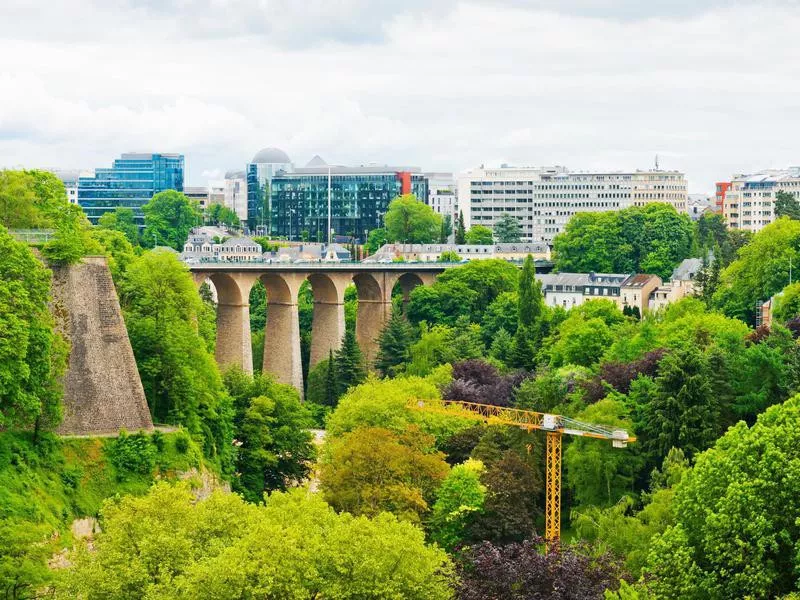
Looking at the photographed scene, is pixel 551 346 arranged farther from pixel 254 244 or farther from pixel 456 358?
pixel 254 244

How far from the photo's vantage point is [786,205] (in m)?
138

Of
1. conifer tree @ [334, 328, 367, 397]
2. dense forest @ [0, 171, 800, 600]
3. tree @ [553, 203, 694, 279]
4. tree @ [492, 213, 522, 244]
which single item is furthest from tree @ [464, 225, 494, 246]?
conifer tree @ [334, 328, 367, 397]

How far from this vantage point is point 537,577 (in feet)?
148

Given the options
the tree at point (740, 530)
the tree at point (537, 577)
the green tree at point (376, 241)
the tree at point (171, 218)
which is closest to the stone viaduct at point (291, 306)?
the tree at point (537, 577)

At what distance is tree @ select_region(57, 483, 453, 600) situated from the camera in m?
42.1

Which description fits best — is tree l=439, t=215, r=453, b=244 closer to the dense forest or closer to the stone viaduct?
the stone viaduct

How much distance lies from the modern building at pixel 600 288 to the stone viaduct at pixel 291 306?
9.68 meters

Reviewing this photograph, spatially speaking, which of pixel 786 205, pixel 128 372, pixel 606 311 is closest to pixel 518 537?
pixel 128 372

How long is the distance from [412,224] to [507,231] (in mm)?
11690

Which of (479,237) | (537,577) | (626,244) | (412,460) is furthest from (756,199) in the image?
(537,577)

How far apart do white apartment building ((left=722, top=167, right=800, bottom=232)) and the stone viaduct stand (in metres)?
68.8

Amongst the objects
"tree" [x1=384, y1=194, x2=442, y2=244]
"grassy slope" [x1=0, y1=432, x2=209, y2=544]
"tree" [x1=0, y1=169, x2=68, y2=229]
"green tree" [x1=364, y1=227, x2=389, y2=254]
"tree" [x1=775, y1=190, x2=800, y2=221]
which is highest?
"tree" [x1=0, y1=169, x2=68, y2=229]

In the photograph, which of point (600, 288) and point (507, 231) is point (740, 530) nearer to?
point (600, 288)

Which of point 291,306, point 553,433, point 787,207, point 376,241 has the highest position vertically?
point 787,207
